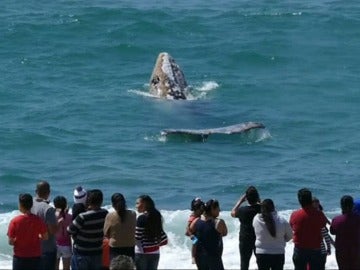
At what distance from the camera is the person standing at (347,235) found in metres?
16.6

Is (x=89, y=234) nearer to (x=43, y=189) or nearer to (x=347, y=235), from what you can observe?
(x=43, y=189)

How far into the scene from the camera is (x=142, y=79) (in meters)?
39.2

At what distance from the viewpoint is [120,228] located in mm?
16016

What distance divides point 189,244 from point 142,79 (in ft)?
59.0

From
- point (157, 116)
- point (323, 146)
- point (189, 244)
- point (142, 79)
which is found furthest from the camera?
point (142, 79)

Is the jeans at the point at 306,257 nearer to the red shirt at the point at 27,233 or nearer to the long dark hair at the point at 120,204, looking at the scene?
the long dark hair at the point at 120,204

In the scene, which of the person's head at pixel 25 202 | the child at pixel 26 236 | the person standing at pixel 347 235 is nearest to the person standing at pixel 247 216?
the person standing at pixel 347 235

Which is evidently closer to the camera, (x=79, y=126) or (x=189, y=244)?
(x=189, y=244)

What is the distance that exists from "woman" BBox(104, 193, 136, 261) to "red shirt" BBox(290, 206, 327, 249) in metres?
2.10

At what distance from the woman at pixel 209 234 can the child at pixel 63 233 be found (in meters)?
1.58

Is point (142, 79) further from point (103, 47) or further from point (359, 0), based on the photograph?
point (359, 0)

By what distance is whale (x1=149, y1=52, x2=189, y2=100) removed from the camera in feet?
117

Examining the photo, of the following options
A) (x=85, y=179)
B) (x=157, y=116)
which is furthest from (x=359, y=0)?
(x=85, y=179)

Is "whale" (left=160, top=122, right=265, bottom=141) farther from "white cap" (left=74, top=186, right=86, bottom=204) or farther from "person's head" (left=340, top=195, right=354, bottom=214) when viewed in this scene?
"white cap" (left=74, top=186, right=86, bottom=204)
